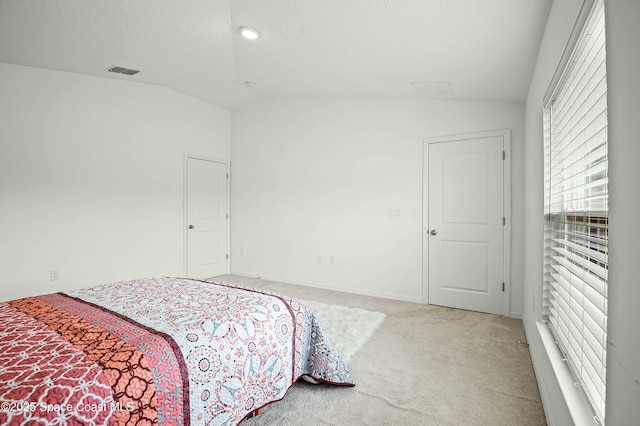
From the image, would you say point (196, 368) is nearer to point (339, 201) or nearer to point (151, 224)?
point (339, 201)

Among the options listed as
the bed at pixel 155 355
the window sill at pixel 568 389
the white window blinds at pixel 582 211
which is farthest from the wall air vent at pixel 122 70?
the window sill at pixel 568 389

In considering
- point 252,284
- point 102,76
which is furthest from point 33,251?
point 252,284

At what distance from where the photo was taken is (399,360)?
239cm

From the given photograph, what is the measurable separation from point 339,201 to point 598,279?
3.43m

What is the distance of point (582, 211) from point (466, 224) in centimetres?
239

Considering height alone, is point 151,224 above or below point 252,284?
above

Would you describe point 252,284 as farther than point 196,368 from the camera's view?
Yes

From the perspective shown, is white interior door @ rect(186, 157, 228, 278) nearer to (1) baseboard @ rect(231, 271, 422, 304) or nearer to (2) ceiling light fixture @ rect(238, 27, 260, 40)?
(1) baseboard @ rect(231, 271, 422, 304)

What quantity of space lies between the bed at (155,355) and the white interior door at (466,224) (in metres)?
2.13

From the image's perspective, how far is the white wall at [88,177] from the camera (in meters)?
3.33

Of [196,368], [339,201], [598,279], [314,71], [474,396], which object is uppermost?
[314,71]

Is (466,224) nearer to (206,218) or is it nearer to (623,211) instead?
(623,211)

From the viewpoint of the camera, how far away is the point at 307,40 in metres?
2.72

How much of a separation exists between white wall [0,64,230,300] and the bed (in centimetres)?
212
